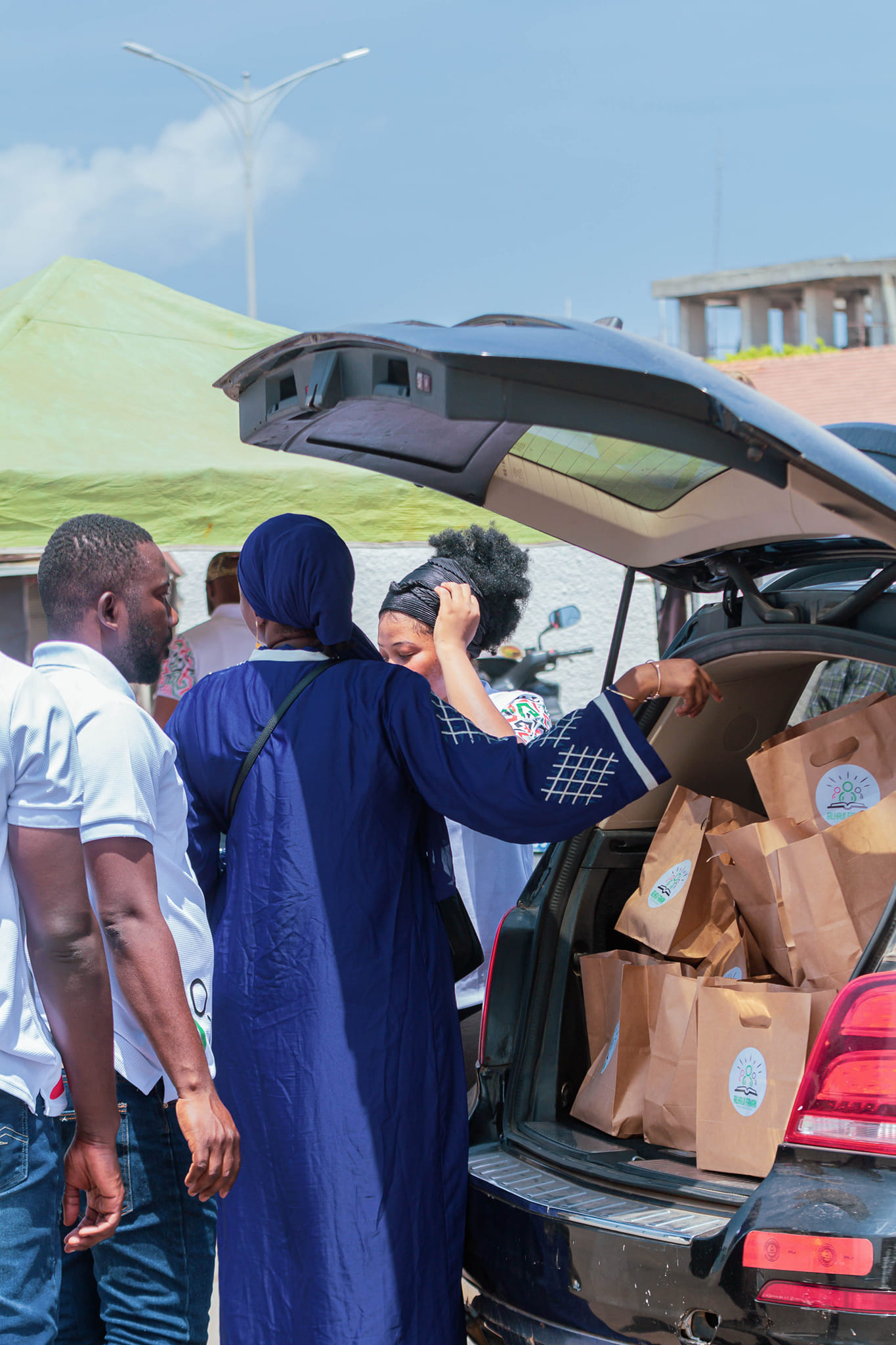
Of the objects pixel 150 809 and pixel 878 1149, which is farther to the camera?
pixel 150 809

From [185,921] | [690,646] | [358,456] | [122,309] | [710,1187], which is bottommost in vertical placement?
[710,1187]

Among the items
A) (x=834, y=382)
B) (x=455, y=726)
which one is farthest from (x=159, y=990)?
(x=834, y=382)

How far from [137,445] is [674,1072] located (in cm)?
411

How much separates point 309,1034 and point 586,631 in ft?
31.5

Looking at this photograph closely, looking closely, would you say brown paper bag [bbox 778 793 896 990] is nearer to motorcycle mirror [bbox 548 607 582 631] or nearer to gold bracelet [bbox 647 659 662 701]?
gold bracelet [bbox 647 659 662 701]

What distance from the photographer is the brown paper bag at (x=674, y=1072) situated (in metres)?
2.40

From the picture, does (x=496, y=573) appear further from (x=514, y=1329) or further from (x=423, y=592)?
(x=514, y=1329)

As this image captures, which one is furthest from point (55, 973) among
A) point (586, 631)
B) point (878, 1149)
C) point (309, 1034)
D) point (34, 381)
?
point (586, 631)

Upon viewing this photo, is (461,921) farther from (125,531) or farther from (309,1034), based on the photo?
(125,531)

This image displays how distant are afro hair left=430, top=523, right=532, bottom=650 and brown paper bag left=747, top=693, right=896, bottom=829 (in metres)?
1.62

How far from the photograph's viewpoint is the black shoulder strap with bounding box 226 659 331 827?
236 cm

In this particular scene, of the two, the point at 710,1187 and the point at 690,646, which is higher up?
the point at 690,646

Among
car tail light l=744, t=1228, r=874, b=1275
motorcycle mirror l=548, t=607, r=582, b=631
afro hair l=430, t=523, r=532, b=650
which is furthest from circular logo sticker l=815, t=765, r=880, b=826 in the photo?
motorcycle mirror l=548, t=607, r=582, b=631

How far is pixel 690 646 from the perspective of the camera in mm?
2545
